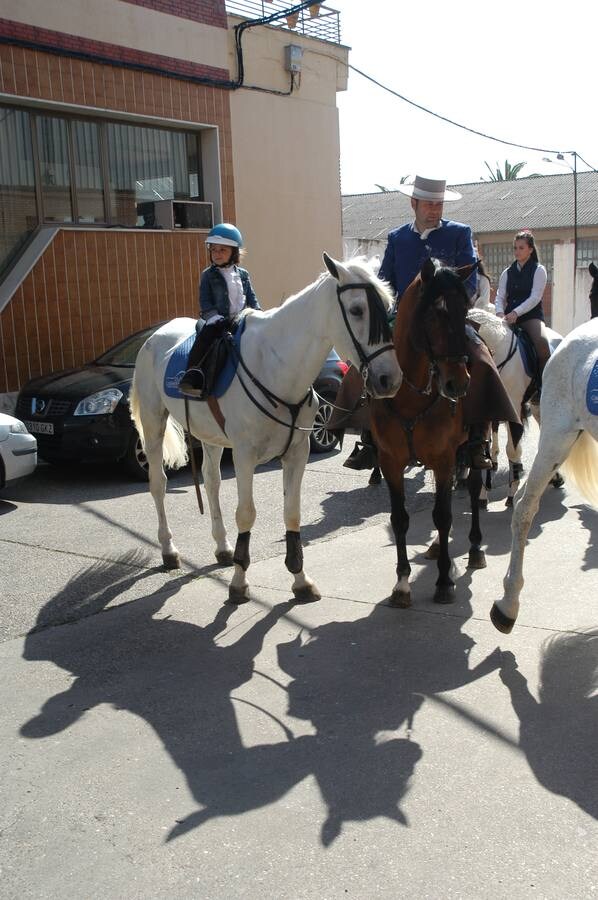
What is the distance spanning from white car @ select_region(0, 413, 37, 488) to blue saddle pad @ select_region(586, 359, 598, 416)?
6.52 m

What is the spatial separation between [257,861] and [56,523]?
5.82 m

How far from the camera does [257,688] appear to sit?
15.7 ft

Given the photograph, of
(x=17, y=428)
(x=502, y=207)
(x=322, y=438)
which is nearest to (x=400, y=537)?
(x=17, y=428)

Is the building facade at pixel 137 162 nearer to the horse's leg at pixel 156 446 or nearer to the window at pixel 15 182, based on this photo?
the window at pixel 15 182

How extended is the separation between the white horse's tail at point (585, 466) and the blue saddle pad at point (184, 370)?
2317mm

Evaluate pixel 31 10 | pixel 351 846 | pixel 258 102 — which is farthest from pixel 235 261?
pixel 258 102

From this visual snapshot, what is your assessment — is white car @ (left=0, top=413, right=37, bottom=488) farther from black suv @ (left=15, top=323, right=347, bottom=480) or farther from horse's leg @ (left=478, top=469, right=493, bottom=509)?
horse's leg @ (left=478, top=469, right=493, bottom=509)

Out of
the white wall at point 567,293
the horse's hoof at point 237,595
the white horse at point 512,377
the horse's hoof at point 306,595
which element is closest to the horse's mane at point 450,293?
the horse's hoof at point 306,595

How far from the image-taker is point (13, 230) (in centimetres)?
1367

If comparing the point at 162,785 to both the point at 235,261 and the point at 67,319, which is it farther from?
the point at 67,319

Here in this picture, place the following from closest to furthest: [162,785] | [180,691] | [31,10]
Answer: [162,785]
[180,691]
[31,10]

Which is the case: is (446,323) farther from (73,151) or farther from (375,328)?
(73,151)

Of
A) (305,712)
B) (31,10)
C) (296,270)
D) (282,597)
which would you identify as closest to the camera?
(305,712)

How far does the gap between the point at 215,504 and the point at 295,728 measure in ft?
10.2
